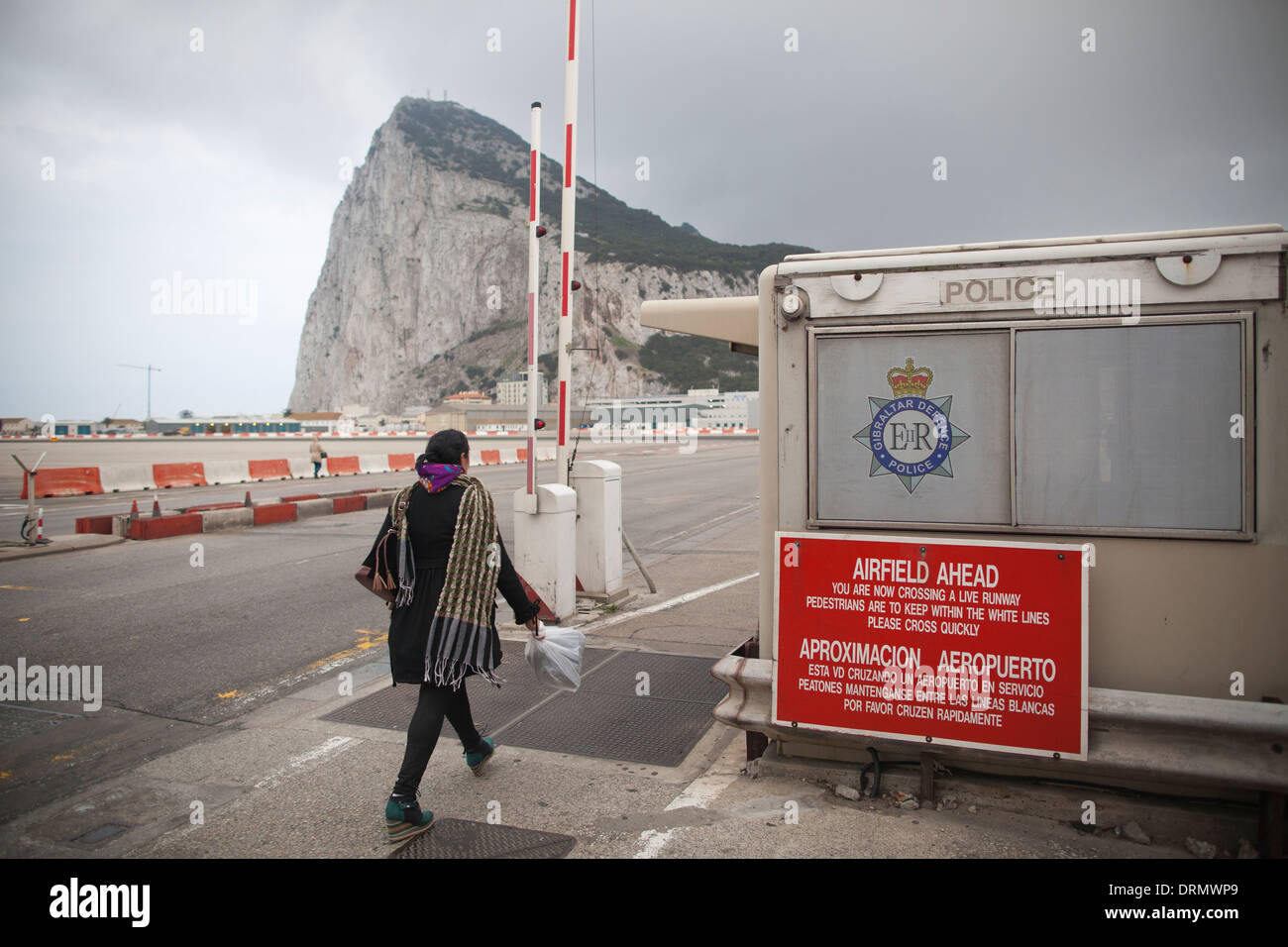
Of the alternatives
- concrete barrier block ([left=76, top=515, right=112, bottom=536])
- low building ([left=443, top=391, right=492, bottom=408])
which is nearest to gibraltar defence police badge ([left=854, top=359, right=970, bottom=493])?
concrete barrier block ([left=76, top=515, right=112, bottom=536])

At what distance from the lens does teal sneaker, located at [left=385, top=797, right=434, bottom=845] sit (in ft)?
11.8

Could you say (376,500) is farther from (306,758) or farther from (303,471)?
(306,758)

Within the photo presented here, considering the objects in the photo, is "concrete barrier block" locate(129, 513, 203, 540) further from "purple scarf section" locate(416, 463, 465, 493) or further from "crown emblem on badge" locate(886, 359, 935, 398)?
"crown emblem on badge" locate(886, 359, 935, 398)

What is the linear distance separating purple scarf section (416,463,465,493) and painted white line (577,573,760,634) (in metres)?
3.31

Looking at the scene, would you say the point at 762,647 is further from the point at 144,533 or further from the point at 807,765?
the point at 144,533

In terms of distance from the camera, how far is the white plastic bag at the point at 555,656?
4.25 metres

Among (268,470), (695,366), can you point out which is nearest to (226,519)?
(268,470)

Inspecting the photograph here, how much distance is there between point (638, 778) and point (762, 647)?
3.11 ft

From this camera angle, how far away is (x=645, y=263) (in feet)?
569

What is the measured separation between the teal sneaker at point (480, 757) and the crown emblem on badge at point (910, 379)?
107 inches

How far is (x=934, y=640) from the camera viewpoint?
11.9 ft

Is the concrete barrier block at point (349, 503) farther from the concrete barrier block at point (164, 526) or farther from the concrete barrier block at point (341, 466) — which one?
the concrete barrier block at point (341, 466)

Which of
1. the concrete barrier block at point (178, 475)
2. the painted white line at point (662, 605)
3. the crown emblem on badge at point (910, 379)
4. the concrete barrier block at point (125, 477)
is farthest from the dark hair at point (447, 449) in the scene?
the concrete barrier block at point (178, 475)
